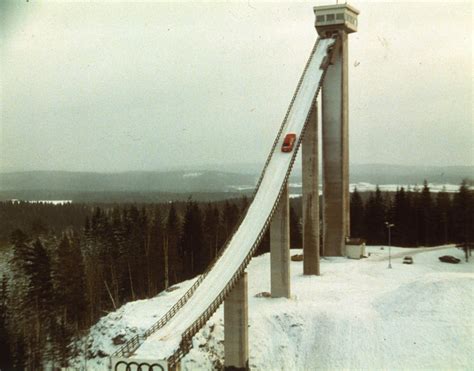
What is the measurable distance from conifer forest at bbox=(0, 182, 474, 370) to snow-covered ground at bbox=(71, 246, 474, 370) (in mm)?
7403

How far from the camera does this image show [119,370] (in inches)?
1164

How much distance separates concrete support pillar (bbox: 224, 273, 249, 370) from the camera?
38.5m

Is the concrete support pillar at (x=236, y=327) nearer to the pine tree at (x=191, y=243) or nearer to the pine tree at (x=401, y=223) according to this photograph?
the pine tree at (x=191, y=243)

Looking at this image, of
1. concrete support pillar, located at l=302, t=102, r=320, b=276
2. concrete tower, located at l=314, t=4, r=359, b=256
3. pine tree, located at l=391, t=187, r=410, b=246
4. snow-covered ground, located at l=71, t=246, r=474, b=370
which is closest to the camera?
snow-covered ground, located at l=71, t=246, r=474, b=370

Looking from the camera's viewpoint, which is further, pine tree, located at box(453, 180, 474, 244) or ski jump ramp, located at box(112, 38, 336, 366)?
pine tree, located at box(453, 180, 474, 244)

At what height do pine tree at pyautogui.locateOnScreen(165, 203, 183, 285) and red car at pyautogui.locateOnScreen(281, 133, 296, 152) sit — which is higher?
red car at pyautogui.locateOnScreen(281, 133, 296, 152)

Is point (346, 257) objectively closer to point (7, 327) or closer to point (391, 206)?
point (391, 206)

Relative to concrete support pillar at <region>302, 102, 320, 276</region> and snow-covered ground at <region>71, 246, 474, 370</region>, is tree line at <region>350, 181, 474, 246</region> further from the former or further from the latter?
snow-covered ground at <region>71, 246, 474, 370</region>

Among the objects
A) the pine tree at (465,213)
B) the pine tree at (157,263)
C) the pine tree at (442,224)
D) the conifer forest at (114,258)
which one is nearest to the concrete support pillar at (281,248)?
the conifer forest at (114,258)

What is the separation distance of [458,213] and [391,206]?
690 inches

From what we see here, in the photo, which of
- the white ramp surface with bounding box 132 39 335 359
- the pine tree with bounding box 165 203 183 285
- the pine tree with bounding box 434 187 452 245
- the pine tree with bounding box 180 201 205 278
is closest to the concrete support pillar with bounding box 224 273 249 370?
the white ramp surface with bounding box 132 39 335 359

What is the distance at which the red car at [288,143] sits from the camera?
177 feet

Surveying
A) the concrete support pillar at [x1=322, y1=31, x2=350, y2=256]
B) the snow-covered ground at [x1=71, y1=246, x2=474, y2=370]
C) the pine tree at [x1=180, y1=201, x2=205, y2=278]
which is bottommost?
the snow-covered ground at [x1=71, y1=246, x2=474, y2=370]

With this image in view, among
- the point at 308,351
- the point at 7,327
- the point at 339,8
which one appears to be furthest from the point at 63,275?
the point at 339,8
